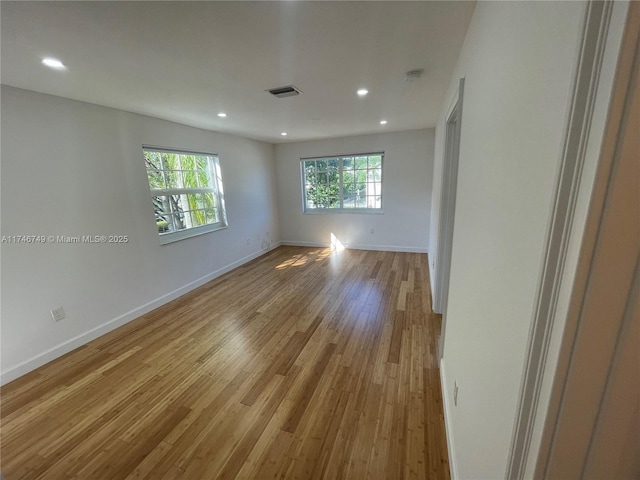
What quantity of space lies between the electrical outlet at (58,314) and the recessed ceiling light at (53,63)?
6.46ft

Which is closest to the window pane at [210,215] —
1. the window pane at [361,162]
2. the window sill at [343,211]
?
the window sill at [343,211]

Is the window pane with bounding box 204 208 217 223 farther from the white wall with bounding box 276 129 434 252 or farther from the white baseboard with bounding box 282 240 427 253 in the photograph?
the white baseboard with bounding box 282 240 427 253

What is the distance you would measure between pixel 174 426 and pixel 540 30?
242 cm

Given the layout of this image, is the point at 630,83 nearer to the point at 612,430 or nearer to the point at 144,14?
the point at 612,430

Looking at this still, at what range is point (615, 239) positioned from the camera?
1.35 ft

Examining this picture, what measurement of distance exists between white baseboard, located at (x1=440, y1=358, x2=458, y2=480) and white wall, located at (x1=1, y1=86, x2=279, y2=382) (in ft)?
10.5

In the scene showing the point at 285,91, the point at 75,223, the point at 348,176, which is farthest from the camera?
the point at 348,176

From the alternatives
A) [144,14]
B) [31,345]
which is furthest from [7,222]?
[144,14]

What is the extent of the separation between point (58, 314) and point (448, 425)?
326 cm

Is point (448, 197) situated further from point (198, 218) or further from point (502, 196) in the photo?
point (198, 218)

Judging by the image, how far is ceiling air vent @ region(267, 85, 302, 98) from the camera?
2.20 m

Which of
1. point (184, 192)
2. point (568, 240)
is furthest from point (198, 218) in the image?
point (568, 240)

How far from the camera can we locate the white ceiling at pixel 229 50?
1.23 metres

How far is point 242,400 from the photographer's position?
1.75m
